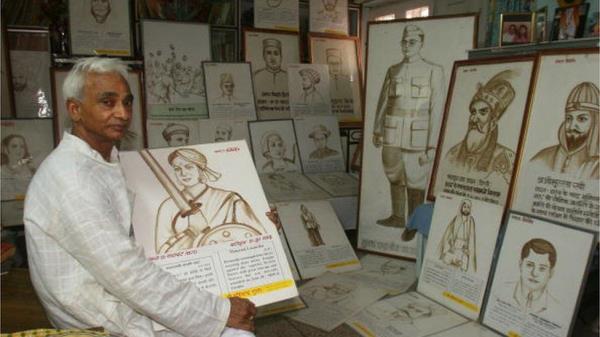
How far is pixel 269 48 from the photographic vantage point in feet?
13.3

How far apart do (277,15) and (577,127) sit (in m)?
2.76

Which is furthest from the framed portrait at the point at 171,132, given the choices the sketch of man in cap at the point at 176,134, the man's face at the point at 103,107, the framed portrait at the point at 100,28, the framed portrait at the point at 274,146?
the man's face at the point at 103,107

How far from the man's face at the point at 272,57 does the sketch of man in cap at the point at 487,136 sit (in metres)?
1.99

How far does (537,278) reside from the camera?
6.66 ft

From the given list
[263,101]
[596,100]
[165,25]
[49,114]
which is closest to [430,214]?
[596,100]

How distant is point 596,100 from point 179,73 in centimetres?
281

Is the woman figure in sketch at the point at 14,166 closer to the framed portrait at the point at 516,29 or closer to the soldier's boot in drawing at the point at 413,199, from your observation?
the soldier's boot in drawing at the point at 413,199

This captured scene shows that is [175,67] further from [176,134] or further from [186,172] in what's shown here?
[186,172]

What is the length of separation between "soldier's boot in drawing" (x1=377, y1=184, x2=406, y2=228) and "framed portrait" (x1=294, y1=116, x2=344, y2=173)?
98 centimetres

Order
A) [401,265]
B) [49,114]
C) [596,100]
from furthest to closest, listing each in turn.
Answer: [49,114] < [401,265] < [596,100]

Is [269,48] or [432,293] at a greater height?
[269,48]

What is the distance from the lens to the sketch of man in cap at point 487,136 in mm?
2342

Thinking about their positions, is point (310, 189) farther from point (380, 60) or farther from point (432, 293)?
point (432, 293)

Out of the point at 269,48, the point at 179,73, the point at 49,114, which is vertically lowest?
the point at 49,114
